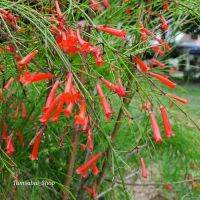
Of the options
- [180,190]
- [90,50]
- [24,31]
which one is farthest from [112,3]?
[180,190]

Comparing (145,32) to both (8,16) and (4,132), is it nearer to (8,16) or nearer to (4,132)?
(8,16)

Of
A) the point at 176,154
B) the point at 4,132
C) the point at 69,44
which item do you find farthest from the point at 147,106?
the point at 176,154

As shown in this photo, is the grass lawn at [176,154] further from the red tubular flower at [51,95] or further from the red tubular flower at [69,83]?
the red tubular flower at [69,83]

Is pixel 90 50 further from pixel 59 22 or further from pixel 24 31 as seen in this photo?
pixel 24 31

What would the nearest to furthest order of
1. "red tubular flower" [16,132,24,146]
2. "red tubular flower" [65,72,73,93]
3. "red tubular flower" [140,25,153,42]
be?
"red tubular flower" [65,72,73,93]
"red tubular flower" [140,25,153,42]
"red tubular flower" [16,132,24,146]

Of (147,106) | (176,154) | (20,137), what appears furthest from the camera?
(176,154)

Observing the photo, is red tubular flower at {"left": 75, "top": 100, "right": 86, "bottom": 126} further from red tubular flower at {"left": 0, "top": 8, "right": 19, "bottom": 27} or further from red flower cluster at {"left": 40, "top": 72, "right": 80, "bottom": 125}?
red tubular flower at {"left": 0, "top": 8, "right": 19, "bottom": 27}

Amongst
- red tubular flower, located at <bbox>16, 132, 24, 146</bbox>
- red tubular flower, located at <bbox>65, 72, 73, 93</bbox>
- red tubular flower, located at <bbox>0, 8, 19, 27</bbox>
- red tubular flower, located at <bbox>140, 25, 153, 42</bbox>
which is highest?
red tubular flower, located at <bbox>0, 8, 19, 27</bbox>

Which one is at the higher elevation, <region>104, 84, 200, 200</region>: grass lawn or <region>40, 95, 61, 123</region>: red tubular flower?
<region>40, 95, 61, 123</region>: red tubular flower

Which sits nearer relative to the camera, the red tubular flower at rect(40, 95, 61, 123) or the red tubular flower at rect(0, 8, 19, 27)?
the red tubular flower at rect(40, 95, 61, 123)

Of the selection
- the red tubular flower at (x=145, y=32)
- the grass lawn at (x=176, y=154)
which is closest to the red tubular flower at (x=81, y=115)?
the red tubular flower at (x=145, y=32)

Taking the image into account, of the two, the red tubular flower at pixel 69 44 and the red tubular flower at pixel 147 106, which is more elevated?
the red tubular flower at pixel 69 44

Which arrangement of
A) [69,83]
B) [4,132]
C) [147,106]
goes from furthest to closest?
[4,132]
[147,106]
[69,83]

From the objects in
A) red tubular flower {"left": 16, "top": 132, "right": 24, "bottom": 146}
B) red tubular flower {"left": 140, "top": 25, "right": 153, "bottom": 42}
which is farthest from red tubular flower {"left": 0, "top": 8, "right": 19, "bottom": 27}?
red tubular flower {"left": 16, "top": 132, "right": 24, "bottom": 146}
